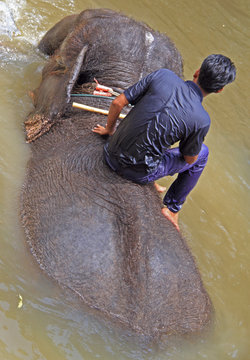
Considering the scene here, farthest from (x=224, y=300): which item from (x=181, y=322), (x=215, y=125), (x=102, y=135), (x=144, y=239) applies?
(x=215, y=125)

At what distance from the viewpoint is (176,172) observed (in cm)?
374

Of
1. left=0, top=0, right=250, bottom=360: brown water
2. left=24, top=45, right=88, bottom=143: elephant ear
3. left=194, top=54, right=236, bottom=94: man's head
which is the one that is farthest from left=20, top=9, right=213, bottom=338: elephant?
left=194, top=54, right=236, bottom=94: man's head

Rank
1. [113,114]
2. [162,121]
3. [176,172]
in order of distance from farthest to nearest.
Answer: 1. [176,172]
2. [113,114]
3. [162,121]

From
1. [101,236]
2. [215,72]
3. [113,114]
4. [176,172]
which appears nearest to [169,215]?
[176,172]

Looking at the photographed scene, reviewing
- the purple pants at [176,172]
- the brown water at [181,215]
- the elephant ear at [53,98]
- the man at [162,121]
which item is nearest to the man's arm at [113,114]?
the man at [162,121]

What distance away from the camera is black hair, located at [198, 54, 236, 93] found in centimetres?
302

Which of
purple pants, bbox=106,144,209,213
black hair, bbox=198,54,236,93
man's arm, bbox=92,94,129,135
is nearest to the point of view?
black hair, bbox=198,54,236,93

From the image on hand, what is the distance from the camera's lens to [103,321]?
2.94 m

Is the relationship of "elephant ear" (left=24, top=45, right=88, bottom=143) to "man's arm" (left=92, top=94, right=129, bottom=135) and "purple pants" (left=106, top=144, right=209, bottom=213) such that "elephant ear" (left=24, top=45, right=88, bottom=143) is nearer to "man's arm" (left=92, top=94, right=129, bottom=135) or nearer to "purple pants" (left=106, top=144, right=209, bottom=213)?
"man's arm" (left=92, top=94, right=129, bottom=135)

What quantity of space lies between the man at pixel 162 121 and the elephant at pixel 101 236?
0.15m

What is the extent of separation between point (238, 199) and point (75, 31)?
2539 mm

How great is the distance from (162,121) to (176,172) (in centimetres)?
71

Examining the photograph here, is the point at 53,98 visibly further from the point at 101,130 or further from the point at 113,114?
the point at 113,114

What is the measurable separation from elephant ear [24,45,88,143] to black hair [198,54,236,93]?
161 cm
